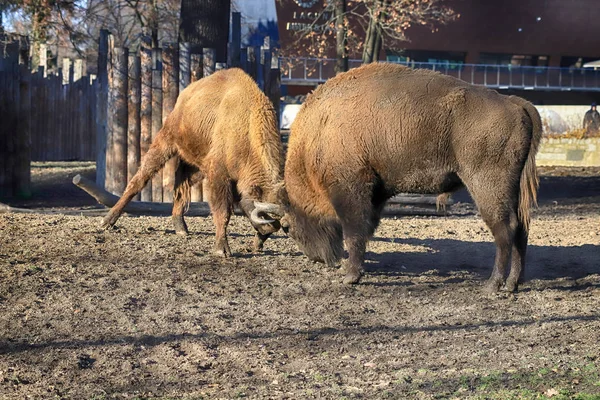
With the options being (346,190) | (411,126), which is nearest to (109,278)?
(346,190)

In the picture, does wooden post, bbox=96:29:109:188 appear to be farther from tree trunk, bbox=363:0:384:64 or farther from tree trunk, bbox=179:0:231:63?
tree trunk, bbox=363:0:384:64

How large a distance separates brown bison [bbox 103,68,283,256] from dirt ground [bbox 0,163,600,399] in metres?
0.55

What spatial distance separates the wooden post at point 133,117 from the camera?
41.0 ft

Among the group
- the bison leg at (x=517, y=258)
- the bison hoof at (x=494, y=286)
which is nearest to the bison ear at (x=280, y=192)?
the bison hoof at (x=494, y=286)

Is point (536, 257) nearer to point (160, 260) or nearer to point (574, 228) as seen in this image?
point (574, 228)

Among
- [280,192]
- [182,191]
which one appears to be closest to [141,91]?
[182,191]

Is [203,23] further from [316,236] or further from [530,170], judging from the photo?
[530,170]

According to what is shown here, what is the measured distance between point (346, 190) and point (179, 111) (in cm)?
288

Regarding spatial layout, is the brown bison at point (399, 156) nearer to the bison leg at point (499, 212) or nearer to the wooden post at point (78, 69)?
the bison leg at point (499, 212)

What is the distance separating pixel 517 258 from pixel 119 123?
687 cm

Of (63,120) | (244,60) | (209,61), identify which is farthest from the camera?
(63,120)

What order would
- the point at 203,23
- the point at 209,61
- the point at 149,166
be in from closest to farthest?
1. the point at 149,166
2. the point at 209,61
3. the point at 203,23

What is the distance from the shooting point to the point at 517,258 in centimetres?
777

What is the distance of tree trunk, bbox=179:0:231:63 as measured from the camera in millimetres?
13914
